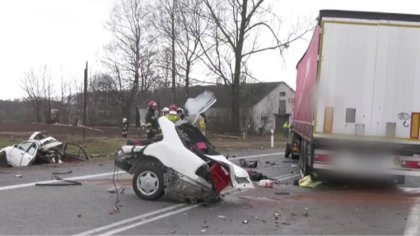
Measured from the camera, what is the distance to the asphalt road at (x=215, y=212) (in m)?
→ 7.02

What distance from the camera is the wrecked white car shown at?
334 inches

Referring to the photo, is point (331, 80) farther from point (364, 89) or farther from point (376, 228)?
point (376, 228)

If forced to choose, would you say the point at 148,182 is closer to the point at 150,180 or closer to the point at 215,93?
the point at 150,180

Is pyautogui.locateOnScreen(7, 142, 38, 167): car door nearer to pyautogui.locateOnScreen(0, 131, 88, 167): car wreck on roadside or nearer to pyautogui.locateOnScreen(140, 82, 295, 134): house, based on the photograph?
pyautogui.locateOnScreen(0, 131, 88, 167): car wreck on roadside

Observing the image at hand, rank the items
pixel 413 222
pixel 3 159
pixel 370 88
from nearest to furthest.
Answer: pixel 413 222 → pixel 370 88 → pixel 3 159

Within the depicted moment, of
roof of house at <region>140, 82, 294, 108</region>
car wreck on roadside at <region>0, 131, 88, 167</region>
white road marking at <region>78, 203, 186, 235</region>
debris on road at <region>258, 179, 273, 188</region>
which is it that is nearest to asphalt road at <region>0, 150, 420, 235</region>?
white road marking at <region>78, 203, 186, 235</region>

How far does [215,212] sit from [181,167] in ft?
2.95

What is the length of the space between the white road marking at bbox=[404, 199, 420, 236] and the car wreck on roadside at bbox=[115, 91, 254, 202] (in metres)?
2.53

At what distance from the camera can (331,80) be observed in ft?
34.2

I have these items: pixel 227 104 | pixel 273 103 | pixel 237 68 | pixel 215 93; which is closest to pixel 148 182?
pixel 237 68

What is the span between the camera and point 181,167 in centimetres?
851

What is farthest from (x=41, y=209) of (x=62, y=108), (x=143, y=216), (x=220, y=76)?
(x=62, y=108)

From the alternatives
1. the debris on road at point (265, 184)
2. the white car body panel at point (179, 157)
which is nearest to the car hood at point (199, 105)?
the white car body panel at point (179, 157)

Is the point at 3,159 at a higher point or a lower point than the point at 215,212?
lower
